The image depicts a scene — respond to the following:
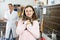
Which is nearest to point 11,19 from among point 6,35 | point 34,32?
point 6,35

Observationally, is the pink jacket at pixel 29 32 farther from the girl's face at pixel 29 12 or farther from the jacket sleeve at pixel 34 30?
the girl's face at pixel 29 12

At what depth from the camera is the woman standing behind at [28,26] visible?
227 cm

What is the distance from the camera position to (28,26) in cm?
228

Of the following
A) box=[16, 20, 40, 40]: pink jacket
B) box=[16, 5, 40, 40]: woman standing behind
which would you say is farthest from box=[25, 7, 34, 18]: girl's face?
box=[16, 20, 40, 40]: pink jacket

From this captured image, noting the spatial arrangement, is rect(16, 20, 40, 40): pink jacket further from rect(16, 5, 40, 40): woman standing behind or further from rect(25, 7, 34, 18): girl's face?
rect(25, 7, 34, 18): girl's face

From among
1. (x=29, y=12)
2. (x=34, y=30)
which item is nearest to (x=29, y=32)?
(x=34, y=30)

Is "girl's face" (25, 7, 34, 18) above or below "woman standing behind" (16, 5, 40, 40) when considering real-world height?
A: above

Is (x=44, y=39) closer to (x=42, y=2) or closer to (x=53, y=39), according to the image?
(x=53, y=39)

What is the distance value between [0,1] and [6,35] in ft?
2.05

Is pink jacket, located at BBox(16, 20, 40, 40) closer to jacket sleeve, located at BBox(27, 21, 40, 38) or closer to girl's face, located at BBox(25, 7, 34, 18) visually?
jacket sleeve, located at BBox(27, 21, 40, 38)

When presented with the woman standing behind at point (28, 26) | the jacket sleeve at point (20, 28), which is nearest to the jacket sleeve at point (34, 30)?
the woman standing behind at point (28, 26)

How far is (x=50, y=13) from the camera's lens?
239 centimetres

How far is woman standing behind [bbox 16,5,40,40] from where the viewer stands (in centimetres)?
227

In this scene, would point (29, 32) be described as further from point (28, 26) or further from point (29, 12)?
point (29, 12)
